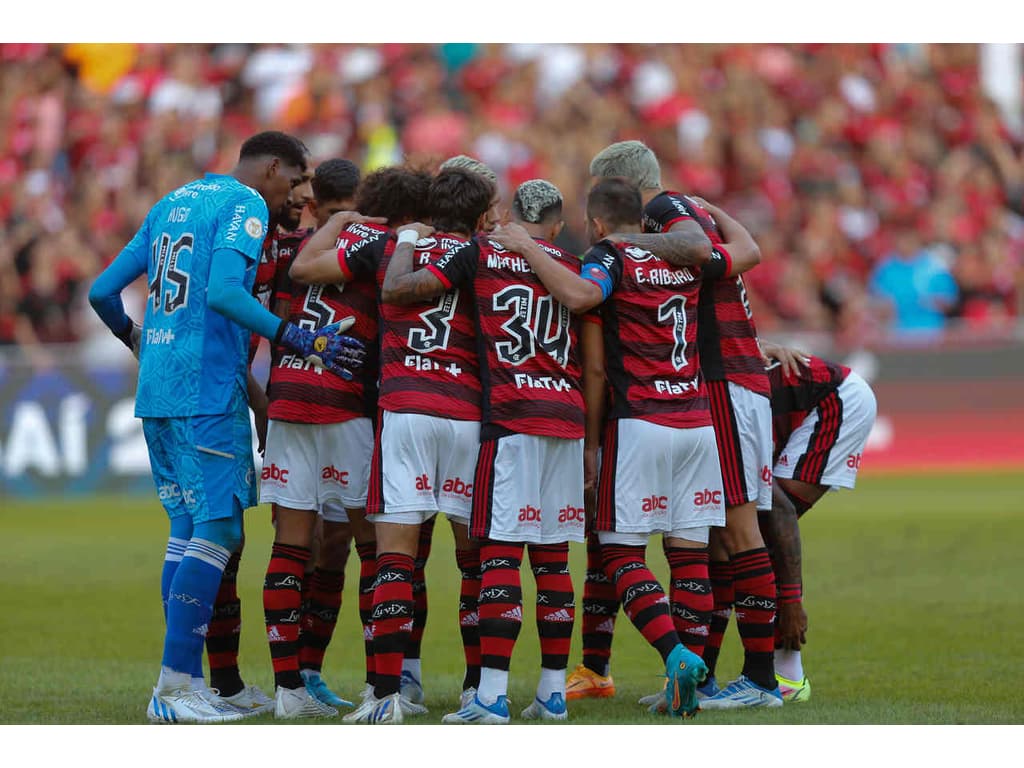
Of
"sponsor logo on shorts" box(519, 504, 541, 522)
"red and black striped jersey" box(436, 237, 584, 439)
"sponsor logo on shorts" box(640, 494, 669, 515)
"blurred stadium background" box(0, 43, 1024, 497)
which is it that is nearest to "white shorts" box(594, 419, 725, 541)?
"sponsor logo on shorts" box(640, 494, 669, 515)

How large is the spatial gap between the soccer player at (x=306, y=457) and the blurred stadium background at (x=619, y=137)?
1257 cm

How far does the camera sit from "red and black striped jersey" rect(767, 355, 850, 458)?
7.66 m

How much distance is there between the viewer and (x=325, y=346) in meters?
6.22

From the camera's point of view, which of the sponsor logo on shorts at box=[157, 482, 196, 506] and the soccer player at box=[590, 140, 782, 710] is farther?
the soccer player at box=[590, 140, 782, 710]

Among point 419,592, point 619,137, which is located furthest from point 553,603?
point 619,137

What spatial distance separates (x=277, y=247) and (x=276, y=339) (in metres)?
0.86

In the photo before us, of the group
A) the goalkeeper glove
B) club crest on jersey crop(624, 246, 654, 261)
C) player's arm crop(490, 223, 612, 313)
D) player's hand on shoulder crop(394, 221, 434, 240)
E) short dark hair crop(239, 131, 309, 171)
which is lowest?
the goalkeeper glove

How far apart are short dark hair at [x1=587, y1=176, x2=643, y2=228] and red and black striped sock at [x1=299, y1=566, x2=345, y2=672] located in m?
2.05

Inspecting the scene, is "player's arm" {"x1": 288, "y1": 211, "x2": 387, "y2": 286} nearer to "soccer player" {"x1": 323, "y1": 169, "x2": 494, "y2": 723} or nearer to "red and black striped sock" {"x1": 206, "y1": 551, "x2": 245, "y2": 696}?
"soccer player" {"x1": 323, "y1": 169, "x2": 494, "y2": 723}

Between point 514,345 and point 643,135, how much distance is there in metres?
16.7

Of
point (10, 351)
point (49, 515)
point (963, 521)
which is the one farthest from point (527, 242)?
point (10, 351)

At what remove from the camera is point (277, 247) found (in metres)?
6.93

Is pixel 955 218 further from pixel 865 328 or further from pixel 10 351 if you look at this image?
pixel 10 351

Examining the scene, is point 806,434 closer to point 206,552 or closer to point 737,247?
point 737,247
